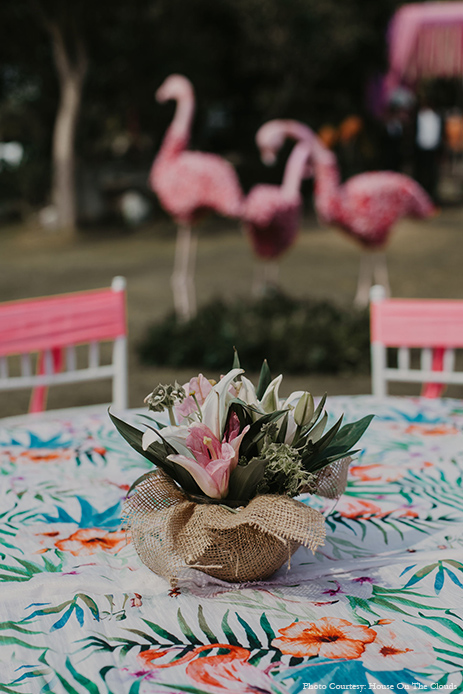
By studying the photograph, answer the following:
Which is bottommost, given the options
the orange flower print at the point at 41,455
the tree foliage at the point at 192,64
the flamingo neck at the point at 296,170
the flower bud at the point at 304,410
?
the orange flower print at the point at 41,455

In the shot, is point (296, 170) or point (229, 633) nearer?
point (229, 633)

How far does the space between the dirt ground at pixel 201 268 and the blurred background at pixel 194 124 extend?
0.13ft

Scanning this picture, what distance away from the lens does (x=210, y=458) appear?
116 centimetres

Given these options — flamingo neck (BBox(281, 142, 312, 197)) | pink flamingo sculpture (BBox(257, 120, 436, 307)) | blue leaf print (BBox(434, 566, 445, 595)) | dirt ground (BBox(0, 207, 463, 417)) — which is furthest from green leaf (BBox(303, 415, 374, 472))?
flamingo neck (BBox(281, 142, 312, 197))

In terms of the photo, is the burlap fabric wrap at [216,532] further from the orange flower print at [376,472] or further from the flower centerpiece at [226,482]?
the orange flower print at [376,472]

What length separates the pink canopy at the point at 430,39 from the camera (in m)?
7.03

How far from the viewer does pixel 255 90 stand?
46.7 feet

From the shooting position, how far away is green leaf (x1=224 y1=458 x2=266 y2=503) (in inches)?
44.2

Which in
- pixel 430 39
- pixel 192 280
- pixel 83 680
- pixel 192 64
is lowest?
pixel 192 280

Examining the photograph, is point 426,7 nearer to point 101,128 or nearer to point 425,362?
point 425,362

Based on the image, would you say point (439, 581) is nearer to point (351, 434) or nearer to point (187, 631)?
point (351, 434)

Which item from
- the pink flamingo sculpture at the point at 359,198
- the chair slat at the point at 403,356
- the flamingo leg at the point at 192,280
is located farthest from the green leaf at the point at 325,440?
the flamingo leg at the point at 192,280

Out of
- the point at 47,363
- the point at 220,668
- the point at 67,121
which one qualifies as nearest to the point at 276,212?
the point at 47,363

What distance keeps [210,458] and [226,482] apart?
43mm
